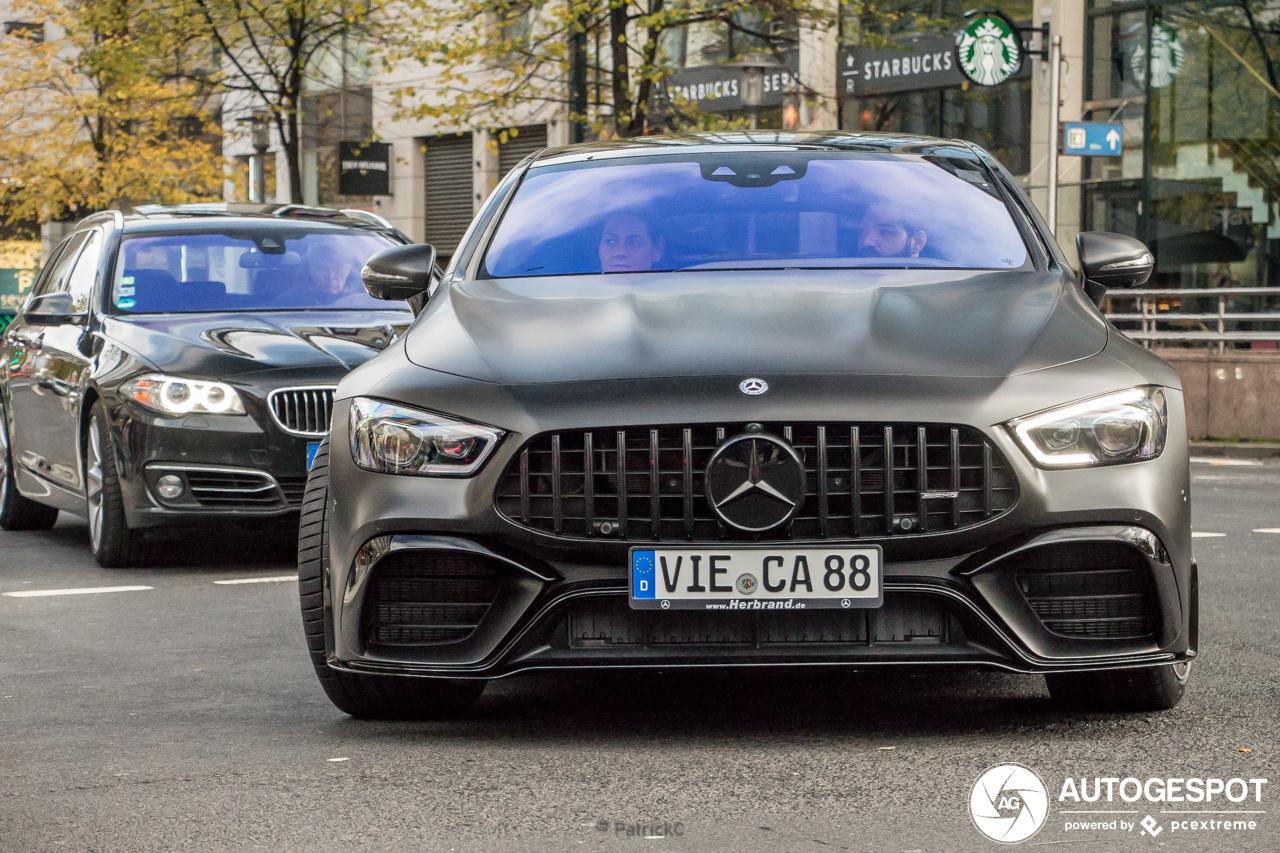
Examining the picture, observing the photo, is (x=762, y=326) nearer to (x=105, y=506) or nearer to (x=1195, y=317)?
(x=105, y=506)

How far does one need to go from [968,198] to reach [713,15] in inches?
580

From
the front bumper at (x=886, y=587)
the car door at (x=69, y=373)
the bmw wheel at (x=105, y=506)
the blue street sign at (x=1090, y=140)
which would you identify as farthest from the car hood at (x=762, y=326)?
the blue street sign at (x=1090, y=140)

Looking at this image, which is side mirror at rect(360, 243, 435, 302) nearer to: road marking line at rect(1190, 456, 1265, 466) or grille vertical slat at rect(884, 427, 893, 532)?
grille vertical slat at rect(884, 427, 893, 532)

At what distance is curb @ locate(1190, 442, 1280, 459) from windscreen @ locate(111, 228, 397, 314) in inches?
354

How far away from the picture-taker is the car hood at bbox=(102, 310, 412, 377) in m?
8.47

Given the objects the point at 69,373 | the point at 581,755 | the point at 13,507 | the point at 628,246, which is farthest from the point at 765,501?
the point at 13,507

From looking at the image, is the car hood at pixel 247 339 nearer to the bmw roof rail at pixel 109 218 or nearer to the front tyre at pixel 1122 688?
the bmw roof rail at pixel 109 218

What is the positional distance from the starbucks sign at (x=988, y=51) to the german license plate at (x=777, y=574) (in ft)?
65.3

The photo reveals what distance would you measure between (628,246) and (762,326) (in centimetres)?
101

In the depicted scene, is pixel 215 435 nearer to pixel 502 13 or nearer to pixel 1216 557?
pixel 1216 557

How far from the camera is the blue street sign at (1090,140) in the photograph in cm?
2103

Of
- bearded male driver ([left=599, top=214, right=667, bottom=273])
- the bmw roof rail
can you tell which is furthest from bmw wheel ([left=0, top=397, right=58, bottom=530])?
bearded male driver ([left=599, top=214, right=667, bottom=273])

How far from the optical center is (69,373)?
9.19 m

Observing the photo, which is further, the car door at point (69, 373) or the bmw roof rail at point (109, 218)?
the bmw roof rail at point (109, 218)
